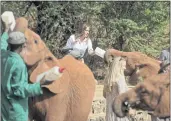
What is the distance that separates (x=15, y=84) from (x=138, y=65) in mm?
1389

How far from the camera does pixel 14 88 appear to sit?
536 cm

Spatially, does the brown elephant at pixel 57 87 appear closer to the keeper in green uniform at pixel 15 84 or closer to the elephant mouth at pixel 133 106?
the keeper in green uniform at pixel 15 84

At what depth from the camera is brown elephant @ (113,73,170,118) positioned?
4.53 meters

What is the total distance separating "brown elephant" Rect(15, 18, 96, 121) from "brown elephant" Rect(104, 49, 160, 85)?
48 cm

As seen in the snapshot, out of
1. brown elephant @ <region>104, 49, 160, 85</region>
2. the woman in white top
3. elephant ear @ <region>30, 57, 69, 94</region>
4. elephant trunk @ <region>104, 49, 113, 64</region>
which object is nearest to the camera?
brown elephant @ <region>104, 49, 160, 85</region>

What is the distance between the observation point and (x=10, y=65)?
5.38m

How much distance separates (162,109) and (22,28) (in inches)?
80.6

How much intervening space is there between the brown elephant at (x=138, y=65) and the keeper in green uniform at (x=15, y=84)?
1.04 m

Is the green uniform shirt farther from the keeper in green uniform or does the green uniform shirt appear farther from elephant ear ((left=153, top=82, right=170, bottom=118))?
elephant ear ((left=153, top=82, right=170, bottom=118))

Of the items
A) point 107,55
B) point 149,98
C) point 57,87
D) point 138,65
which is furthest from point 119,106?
point 107,55

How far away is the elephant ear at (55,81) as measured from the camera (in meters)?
5.97

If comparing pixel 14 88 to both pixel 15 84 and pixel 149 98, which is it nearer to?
pixel 15 84

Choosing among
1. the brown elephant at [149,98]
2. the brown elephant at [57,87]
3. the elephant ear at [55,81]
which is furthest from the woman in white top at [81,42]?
the brown elephant at [149,98]

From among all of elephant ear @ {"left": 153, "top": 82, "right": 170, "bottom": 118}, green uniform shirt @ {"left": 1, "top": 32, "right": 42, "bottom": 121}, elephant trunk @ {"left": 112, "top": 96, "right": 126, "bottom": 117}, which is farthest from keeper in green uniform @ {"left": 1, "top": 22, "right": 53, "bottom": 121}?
elephant ear @ {"left": 153, "top": 82, "right": 170, "bottom": 118}
